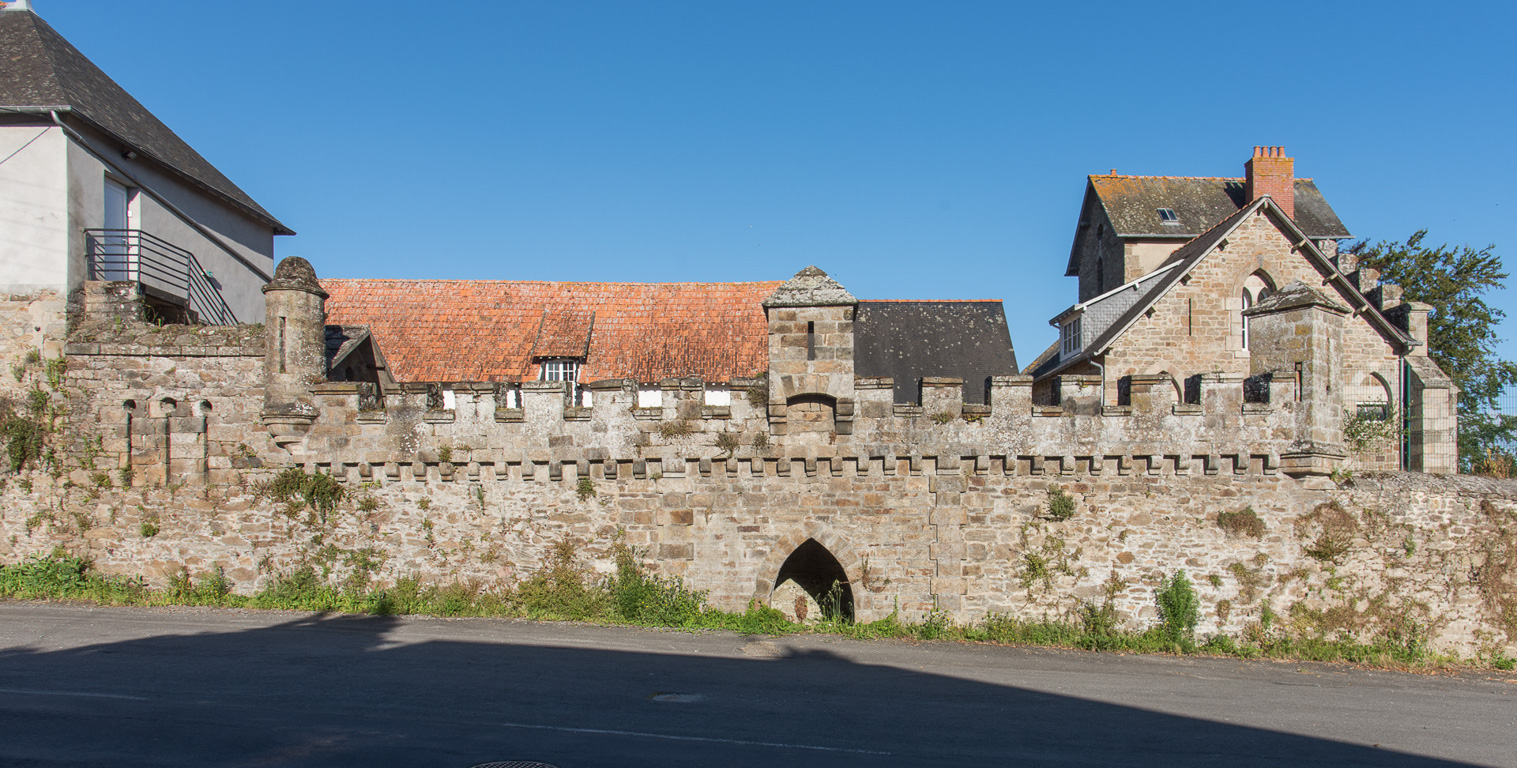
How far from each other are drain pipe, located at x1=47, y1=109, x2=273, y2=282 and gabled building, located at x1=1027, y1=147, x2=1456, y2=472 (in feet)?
49.2

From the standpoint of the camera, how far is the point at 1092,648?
38.6 ft

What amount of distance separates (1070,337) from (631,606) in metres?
19.2

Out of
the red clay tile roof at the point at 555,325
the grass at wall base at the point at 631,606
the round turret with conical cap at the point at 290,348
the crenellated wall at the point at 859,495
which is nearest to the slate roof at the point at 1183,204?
the red clay tile roof at the point at 555,325

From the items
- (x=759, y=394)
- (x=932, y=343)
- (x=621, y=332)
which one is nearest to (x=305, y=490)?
(x=759, y=394)

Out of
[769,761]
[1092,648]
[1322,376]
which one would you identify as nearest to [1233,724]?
[1092,648]

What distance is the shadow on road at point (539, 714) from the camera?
6.93m

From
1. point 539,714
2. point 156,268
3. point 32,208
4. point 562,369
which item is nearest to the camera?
point 539,714

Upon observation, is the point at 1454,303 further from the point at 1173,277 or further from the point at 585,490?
the point at 585,490

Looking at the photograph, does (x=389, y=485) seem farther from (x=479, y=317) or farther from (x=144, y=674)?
(x=479, y=317)

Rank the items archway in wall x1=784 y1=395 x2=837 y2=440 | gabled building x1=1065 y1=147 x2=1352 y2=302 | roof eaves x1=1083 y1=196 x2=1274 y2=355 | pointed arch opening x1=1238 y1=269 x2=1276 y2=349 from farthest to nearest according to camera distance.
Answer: gabled building x1=1065 y1=147 x2=1352 y2=302 → pointed arch opening x1=1238 y1=269 x2=1276 y2=349 → roof eaves x1=1083 y1=196 x2=1274 y2=355 → archway in wall x1=784 y1=395 x2=837 y2=440

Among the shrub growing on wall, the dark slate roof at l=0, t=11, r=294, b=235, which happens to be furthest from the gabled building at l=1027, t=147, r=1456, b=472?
the dark slate roof at l=0, t=11, r=294, b=235

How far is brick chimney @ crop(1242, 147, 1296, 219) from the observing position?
27859 millimetres

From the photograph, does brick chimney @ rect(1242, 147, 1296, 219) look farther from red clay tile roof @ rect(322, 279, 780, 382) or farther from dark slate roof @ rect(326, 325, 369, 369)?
dark slate roof @ rect(326, 325, 369, 369)

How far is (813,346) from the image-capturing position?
1188cm
